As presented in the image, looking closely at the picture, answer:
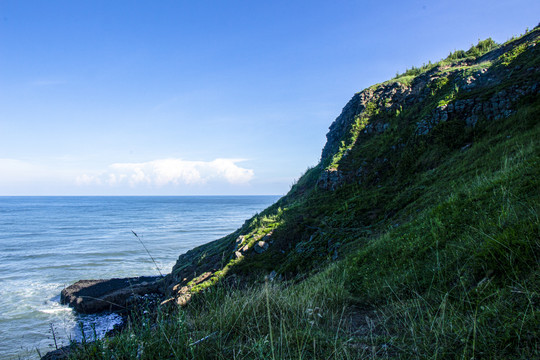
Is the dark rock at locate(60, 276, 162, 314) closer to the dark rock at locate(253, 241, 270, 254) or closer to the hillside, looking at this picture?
the hillside

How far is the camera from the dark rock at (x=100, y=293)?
16834mm

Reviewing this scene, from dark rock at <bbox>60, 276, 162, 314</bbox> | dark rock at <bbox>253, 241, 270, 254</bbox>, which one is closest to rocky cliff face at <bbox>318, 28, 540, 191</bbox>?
dark rock at <bbox>253, 241, 270, 254</bbox>

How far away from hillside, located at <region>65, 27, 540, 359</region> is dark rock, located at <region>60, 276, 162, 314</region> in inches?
161

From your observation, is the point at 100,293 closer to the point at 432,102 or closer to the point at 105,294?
the point at 105,294

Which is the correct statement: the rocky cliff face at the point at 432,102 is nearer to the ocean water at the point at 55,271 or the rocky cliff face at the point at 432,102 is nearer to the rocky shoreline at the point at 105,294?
the rocky shoreline at the point at 105,294

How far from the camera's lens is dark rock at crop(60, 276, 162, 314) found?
16.8 m

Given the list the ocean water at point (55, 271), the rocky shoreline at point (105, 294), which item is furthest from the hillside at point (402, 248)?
the rocky shoreline at point (105, 294)

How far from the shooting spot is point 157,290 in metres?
18.9

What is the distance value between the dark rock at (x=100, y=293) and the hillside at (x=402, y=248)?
4092 mm

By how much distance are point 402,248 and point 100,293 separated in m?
20.5

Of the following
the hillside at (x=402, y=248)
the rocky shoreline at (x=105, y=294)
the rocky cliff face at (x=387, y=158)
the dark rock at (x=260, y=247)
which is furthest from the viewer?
the rocky shoreline at (x=105, y=294)

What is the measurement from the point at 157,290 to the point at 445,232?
19030mm

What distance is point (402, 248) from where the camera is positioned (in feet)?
19.3

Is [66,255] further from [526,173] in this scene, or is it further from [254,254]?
[526,173]
